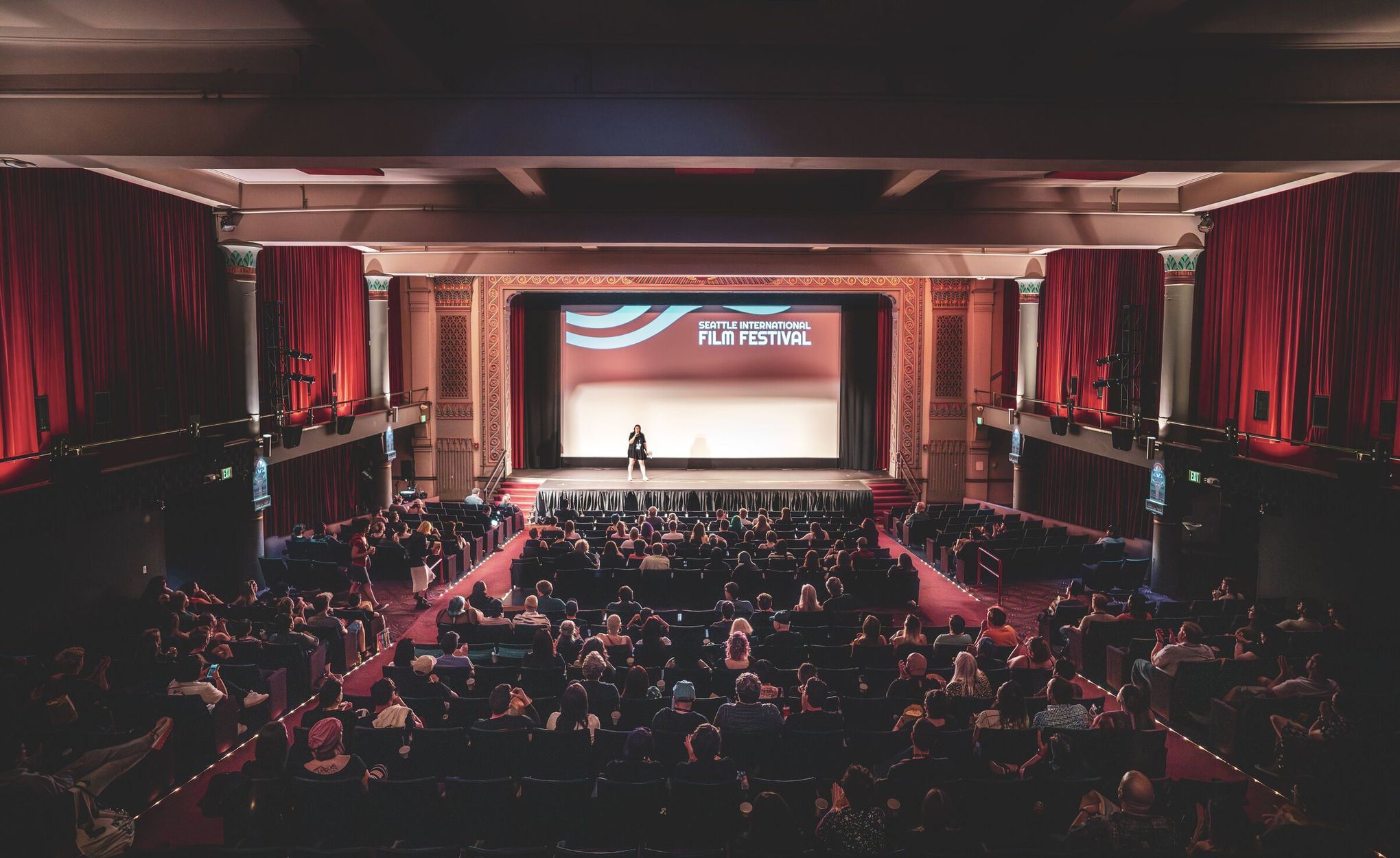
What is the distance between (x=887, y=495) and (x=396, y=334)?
11.6 m

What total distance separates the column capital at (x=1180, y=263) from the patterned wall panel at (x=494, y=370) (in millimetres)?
13512

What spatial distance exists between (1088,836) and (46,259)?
1079cm

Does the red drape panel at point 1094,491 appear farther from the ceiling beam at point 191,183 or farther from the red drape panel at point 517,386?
the ceiling beam at point 191,183

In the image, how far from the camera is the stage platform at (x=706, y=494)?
18.1m

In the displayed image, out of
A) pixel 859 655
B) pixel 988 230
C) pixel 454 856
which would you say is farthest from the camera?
pixel 988 230

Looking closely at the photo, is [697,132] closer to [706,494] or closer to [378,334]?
[706,494]

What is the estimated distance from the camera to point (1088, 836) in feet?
14.5

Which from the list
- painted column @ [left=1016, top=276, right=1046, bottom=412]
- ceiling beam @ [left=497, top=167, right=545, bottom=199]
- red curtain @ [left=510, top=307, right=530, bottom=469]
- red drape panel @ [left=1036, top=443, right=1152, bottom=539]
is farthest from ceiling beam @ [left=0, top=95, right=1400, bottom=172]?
red curtain @ [left=510, top=307, right=530, bottom=469]

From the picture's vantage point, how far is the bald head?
4.44 meters

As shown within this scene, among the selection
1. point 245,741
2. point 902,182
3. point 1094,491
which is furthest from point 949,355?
point 245,741

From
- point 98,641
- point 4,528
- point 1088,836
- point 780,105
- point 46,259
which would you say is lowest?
point 98,641

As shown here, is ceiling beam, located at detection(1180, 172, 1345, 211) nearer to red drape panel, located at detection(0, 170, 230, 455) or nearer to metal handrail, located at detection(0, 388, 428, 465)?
metal handrail, located at detection(0, 388, 428, 465)

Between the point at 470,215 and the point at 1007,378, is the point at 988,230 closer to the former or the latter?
the point at 470,215

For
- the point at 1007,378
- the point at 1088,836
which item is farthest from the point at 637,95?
the point at 1007,378
